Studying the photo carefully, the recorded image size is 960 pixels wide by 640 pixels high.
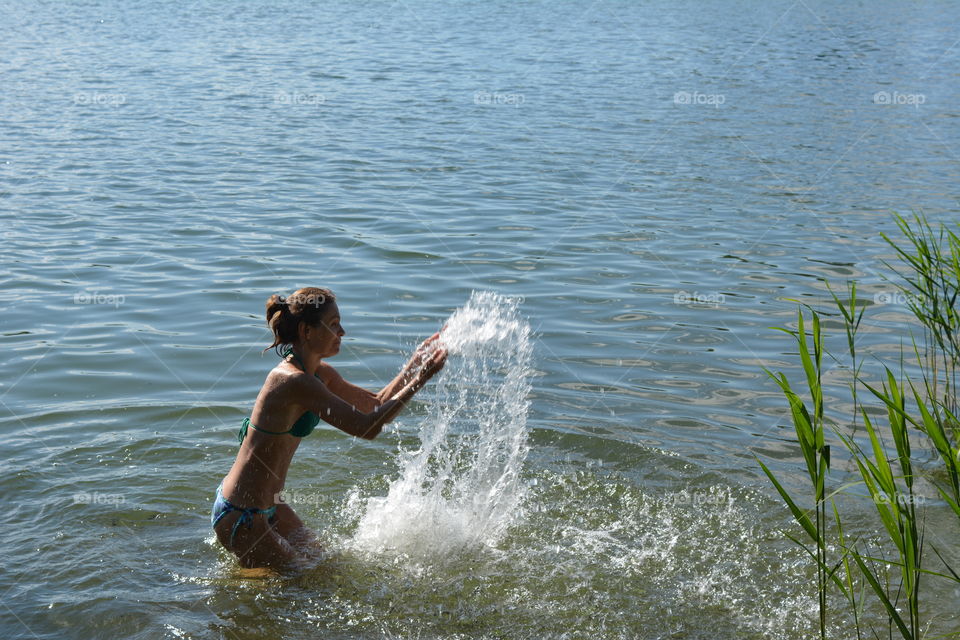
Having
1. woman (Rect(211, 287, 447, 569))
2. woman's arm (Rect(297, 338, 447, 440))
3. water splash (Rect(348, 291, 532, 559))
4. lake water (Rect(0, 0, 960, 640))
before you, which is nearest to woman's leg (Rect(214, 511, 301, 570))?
woman (Rect(211, 287, 447, 569))

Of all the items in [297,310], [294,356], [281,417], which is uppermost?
[297,310]

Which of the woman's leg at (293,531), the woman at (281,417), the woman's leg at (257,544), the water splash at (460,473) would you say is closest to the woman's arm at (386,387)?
the woman at (281,417)

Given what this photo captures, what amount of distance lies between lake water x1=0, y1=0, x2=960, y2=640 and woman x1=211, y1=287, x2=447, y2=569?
0.24 meters

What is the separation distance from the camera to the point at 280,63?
2103 cm

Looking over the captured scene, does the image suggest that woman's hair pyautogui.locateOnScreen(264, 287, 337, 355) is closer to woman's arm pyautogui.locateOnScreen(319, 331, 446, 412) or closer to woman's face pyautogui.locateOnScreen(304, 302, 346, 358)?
woman's face pyautogui.locateOnScreen(304, 302, 346, 358)

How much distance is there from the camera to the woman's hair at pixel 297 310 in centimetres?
498

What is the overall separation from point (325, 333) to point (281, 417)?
1.46ft

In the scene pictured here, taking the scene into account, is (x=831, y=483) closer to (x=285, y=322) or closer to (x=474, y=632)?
(x=474, y=632)

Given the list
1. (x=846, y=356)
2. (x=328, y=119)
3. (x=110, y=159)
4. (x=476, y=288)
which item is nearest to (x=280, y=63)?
(x=328, y=119)

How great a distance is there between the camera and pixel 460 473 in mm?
6445

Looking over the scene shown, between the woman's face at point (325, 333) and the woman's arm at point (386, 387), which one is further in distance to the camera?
the woman's arm at point (386, 387)

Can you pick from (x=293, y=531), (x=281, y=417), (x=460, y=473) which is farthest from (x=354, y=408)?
(x=460, y=473)

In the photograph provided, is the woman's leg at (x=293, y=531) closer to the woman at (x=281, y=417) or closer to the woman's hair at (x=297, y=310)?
the woman at (x=281, y=417)

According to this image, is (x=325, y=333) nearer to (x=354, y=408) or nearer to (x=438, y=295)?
(x=354, y=408)
